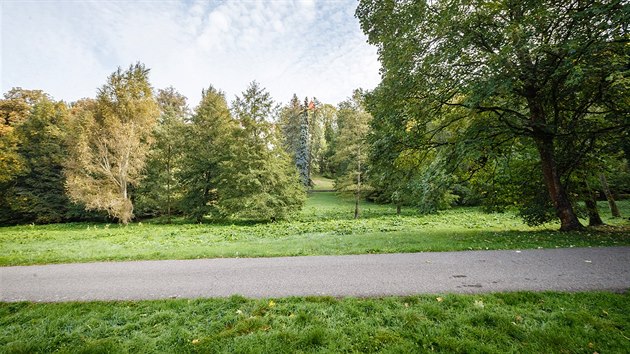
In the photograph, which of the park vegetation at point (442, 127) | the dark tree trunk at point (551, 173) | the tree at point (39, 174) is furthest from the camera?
the tree at point (39, 174)

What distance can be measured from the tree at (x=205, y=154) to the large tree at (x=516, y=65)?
14268 millimetres

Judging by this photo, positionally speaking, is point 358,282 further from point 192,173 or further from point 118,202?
point 118,202

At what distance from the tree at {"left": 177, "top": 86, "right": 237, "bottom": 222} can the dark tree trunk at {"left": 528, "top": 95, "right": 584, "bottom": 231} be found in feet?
57.2

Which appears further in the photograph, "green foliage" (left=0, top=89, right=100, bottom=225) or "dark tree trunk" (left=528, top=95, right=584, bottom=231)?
"green foliage" (left=0, top=89, right=100, bottom=225)

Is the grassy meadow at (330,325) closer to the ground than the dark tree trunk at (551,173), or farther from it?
closer to the ground

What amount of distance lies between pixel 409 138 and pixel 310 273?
21.5ft

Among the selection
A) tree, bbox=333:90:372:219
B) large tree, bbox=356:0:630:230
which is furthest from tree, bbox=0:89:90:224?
large tree, bbox=356:0:630:230

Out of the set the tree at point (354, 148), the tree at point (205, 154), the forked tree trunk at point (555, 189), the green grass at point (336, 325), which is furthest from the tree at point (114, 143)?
the forked tree trunk at point (555, 189)

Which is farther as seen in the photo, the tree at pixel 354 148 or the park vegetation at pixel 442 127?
the tree at pixel 354 148

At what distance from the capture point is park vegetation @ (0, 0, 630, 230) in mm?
7676

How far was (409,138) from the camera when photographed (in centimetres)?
1008

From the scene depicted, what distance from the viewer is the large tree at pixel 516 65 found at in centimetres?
711

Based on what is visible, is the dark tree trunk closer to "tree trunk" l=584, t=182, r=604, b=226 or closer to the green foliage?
"tree trunk" l=584, t=182, r=604, b=226

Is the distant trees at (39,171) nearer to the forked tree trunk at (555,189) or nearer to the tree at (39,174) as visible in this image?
the tree at (39,174)
